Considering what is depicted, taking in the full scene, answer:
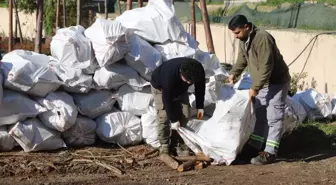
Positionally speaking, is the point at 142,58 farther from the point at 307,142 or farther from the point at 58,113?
the point at 307,142

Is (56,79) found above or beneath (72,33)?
beneath

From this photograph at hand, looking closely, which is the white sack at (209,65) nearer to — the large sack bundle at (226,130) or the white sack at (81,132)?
the large sack bundle at (226,130)

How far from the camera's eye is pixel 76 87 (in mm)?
6457

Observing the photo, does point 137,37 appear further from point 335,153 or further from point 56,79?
point 335,153

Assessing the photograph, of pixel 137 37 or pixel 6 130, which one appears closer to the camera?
pixel 6 130

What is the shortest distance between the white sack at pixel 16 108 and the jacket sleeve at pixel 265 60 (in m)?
2.22

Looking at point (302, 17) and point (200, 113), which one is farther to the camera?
point (302, 17)

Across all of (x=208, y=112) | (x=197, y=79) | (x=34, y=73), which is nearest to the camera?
(x=197, y=79)

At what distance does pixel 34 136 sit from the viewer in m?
6.18

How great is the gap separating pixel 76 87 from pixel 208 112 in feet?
4.87

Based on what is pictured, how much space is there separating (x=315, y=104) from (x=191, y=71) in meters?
3.45

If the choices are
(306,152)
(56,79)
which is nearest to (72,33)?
(56,79)

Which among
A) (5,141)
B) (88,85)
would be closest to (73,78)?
(88,85)

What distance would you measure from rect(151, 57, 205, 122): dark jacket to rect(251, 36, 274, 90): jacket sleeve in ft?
1.88
